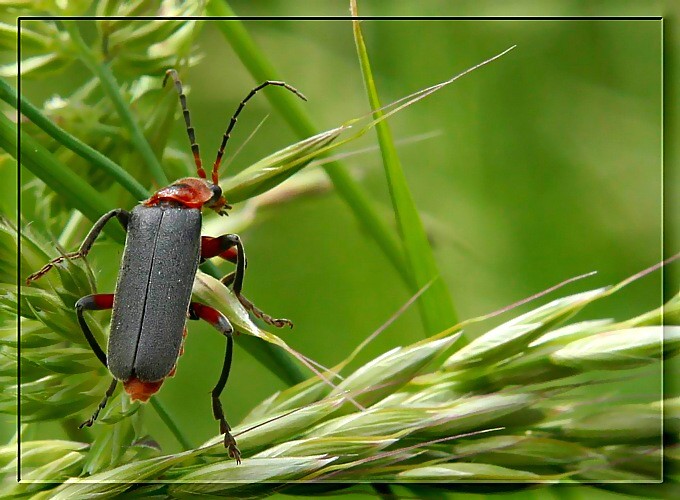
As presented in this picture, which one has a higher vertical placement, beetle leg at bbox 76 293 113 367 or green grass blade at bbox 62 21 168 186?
green grass blade at bbox 62 21 168 186

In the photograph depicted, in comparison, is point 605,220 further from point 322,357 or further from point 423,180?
point 322,357

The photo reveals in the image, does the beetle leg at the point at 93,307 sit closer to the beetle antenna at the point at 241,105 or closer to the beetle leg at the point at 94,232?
the beetle leg at the point at 94,232

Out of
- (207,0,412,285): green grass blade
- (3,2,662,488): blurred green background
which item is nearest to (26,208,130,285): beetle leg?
(3,2,662,488): blurred green background

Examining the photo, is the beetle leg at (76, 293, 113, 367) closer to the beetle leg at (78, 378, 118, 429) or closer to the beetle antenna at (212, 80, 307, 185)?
the beetle leg at (78, 378, 118, 429)

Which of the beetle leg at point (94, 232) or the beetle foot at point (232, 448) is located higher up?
the beetle leg at point (94, 232)

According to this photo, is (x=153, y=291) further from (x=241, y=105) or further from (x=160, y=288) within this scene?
(x=241, y=105)

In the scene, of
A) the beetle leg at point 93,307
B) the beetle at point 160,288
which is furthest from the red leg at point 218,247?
the beetle leg at point 93,307
